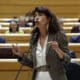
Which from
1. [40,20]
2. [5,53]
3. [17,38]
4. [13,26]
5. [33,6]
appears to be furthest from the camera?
[33,6]

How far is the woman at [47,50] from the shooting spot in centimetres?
212

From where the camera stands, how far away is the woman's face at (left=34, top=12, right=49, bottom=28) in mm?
2107

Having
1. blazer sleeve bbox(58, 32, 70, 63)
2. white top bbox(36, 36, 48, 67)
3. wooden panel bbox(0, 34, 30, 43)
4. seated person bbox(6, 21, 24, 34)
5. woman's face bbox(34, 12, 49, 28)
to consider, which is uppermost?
woman's face bbox(34, 12, 49, 28)

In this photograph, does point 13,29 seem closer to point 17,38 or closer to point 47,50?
point 17,38

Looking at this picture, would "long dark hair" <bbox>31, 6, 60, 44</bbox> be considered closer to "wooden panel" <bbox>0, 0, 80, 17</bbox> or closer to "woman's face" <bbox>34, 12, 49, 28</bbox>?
"woman's face" <bbox>34, 12, 49, 28</bbox>

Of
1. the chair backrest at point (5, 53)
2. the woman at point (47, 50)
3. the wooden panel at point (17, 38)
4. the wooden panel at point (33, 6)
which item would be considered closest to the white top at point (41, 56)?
the woman at point (47, 50)

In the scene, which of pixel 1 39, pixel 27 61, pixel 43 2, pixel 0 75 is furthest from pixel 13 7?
pixel 27 61

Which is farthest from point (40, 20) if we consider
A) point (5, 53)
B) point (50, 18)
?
point (5, 53)

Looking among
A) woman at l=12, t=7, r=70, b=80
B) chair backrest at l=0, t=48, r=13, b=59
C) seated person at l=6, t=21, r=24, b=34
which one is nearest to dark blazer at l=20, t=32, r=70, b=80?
woman at l=12, t=7, r=70, b=80

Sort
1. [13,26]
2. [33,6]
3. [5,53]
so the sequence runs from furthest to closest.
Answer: [33,6], [13,26], [5,53]

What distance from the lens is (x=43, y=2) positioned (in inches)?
451

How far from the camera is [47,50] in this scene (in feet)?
7.00

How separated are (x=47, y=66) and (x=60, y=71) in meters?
0.10

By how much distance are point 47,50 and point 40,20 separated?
0.21 metres
